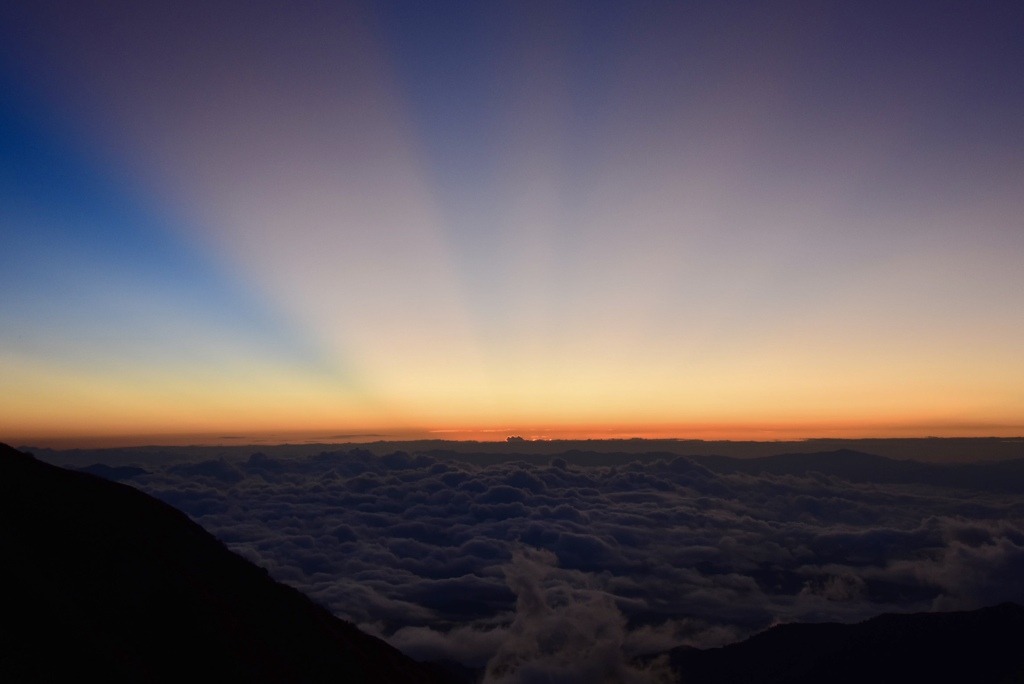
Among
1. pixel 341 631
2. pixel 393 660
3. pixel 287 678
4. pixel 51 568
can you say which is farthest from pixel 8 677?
pixel 393 660

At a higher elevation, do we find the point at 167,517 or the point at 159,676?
the point at 167,517

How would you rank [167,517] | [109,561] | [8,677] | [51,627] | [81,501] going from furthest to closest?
[167,517] < [81,501] < [109,561] < [51,627] < [8,677]

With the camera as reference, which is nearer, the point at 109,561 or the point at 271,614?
the point at 109,561

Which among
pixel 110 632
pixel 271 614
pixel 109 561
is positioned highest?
pixel 109 561

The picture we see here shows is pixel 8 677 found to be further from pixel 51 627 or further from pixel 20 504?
pixel 20 504

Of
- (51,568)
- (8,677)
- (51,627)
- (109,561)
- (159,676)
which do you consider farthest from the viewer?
(109,561)

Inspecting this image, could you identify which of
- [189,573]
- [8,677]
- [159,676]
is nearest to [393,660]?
[189,573]

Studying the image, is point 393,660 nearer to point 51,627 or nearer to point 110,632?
point 110,632
